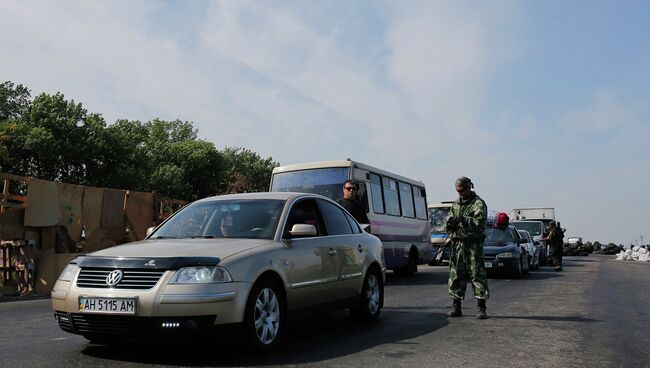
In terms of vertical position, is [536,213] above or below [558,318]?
above

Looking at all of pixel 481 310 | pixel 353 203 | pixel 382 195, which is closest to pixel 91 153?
pixel 382 195

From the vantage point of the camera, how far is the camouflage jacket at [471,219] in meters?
8.05

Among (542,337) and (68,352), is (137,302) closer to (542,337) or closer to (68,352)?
(68,352)

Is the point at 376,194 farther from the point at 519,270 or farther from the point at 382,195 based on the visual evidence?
the point at 519,270

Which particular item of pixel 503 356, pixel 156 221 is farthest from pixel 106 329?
pixel 156 221

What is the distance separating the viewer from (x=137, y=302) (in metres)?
4.84

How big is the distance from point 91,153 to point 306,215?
130 feet

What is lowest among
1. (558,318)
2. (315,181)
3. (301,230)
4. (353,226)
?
(558,318)

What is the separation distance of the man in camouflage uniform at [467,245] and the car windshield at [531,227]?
68.8ft

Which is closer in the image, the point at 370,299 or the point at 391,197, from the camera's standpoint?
the point at 370,299

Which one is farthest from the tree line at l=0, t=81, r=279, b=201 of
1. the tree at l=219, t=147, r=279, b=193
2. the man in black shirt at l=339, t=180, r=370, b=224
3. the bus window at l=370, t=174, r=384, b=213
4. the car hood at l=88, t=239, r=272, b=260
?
the car hood at l=88, t=239, r=272, b=260

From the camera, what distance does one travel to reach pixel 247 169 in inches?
2650

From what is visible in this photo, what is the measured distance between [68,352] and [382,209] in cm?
1085

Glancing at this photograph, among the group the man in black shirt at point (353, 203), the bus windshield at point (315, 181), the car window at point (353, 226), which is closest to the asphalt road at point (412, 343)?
the car window at point (353, 226)
